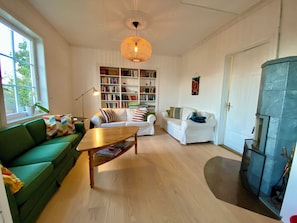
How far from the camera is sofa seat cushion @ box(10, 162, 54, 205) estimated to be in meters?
1.01

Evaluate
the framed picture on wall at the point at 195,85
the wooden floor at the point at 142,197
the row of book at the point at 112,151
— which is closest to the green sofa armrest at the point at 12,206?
the wooden floor at the point at 142,197

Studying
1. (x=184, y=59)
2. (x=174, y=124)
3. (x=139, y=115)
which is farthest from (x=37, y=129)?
(x=184, y=59)

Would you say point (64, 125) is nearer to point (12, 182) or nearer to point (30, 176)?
point (30, 176)

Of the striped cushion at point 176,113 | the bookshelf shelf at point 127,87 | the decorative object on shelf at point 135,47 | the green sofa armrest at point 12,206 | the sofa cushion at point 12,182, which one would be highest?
the decorative object on shelf at point 135,47

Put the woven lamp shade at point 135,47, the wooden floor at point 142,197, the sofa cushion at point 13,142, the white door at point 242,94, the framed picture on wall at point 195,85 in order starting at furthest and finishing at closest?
the framed picture on wall at point 195,85
the white door at point 242,94
the woven lamp shade at point 135,47
the sofa cushion at point 13,142
the wooden floor at point 142,197

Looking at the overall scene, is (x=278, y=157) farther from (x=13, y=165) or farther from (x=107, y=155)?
(x=13, y=165)

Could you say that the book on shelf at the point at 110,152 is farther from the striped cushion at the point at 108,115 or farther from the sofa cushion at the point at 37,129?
the striped cushion at the point at 108,115

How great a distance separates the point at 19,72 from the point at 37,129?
1.04 meters

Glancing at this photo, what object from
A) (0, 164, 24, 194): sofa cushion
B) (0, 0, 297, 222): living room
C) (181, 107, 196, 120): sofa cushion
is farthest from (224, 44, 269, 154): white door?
(0, 164, 24, 194): sofa cushion

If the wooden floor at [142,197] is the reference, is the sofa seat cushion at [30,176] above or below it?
above

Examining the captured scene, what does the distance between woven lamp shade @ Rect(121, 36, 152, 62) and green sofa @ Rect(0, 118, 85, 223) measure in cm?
171

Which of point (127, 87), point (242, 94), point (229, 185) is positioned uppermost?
point (127, 87)

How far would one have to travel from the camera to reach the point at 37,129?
1969 millimetres

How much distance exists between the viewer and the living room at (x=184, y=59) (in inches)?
72.7
